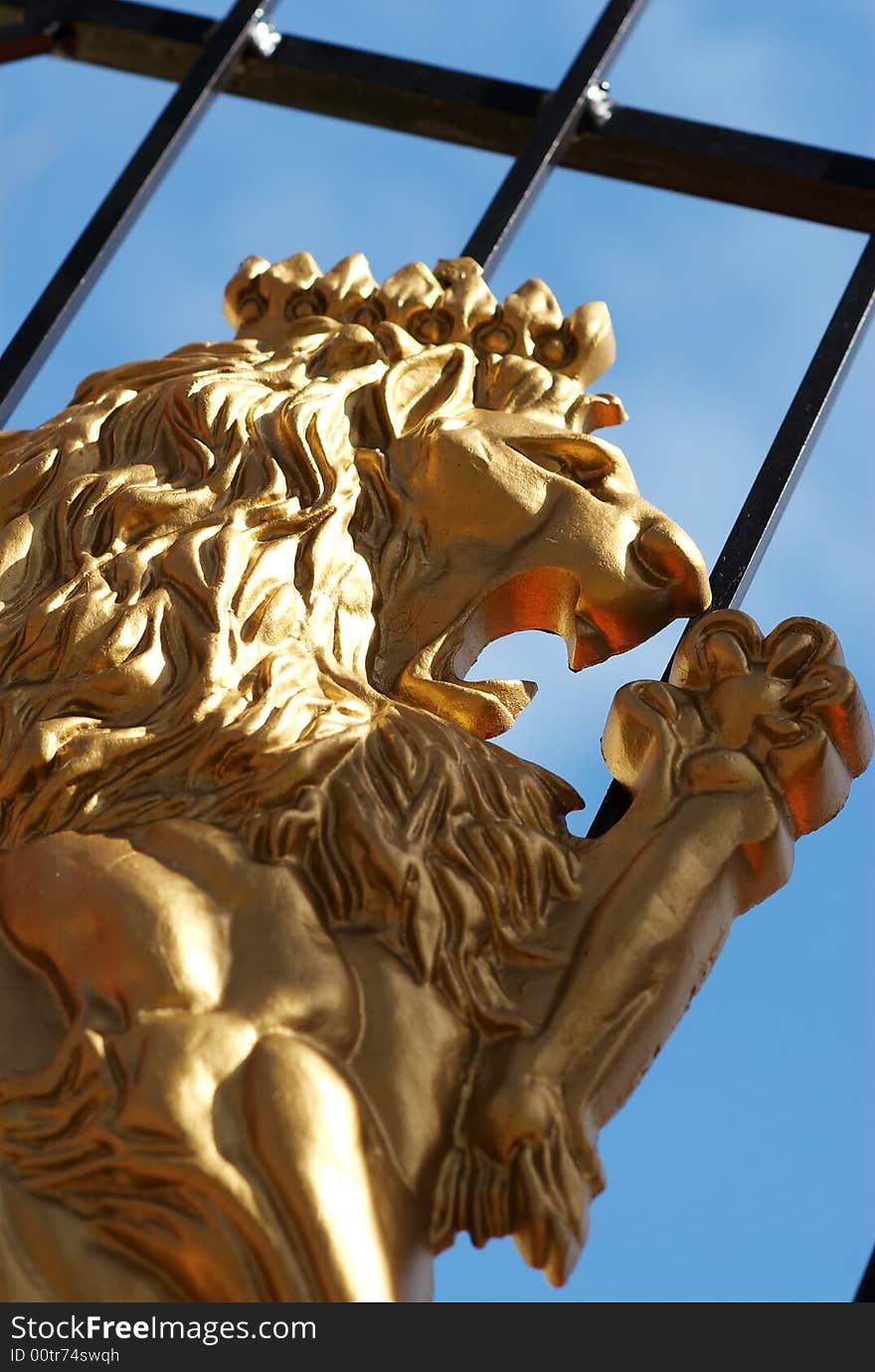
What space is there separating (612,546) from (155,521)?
321mm

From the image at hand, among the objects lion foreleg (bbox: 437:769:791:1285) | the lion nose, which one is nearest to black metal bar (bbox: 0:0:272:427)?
the lion nose

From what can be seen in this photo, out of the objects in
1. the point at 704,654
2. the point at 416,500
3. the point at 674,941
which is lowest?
the point at 674,941

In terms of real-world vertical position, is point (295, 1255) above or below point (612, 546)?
below

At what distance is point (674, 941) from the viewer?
1.10 metres

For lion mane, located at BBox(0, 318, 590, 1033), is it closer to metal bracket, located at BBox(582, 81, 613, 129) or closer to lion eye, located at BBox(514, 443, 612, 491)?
lion eye, located at BBox(514, 443, 612, 491)

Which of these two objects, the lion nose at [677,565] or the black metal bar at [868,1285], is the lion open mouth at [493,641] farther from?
the black metal bar at [868,1285]

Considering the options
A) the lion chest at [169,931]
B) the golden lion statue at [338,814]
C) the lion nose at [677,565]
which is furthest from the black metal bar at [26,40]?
the lion chest at [169,931]

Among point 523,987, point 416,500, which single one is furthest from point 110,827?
point 416,500

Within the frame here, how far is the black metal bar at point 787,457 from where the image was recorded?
1465mm

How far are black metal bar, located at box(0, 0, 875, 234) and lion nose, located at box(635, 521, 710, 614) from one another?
0.65 m
